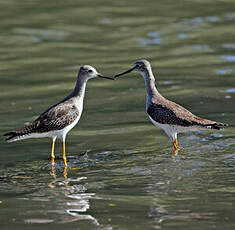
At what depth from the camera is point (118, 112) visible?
589 inches

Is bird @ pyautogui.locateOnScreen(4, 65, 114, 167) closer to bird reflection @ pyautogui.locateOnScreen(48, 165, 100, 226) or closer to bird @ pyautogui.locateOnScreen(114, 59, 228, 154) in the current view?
bird reflection @ pyautogui.locateOnScreen(48, 165, 100, 226)

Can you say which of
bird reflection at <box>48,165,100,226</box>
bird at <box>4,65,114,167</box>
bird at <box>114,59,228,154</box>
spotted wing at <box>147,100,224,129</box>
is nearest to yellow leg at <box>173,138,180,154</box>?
bird at <box>114,59,228,154</box>

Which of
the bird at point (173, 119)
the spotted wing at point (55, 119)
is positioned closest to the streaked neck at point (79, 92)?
the spotted wing at point (55, 119)

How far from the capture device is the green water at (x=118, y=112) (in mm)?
9109

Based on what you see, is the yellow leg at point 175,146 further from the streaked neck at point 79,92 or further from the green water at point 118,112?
the streaked neck at point 79,92

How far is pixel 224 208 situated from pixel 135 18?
1577 centimetres

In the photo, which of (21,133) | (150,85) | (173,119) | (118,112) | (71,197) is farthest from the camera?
(118,112)

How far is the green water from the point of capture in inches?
359

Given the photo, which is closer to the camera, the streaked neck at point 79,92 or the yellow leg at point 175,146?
the yellow leg at point 175,146

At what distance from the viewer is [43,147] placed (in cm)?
1311

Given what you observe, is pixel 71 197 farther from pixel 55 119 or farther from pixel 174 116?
pixel 174 116

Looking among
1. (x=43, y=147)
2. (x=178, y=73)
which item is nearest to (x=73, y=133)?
(x=43, y=147)

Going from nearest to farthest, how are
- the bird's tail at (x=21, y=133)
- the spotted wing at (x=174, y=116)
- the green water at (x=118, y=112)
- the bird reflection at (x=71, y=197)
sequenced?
the bird reflection at (x=71, y=197) < the green water at (x=118, y=112) < the bird's tail at (x=21, y=133) < the spotted wing at (x=174, y=116)

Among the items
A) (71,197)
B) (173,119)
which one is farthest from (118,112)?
(71,197)
